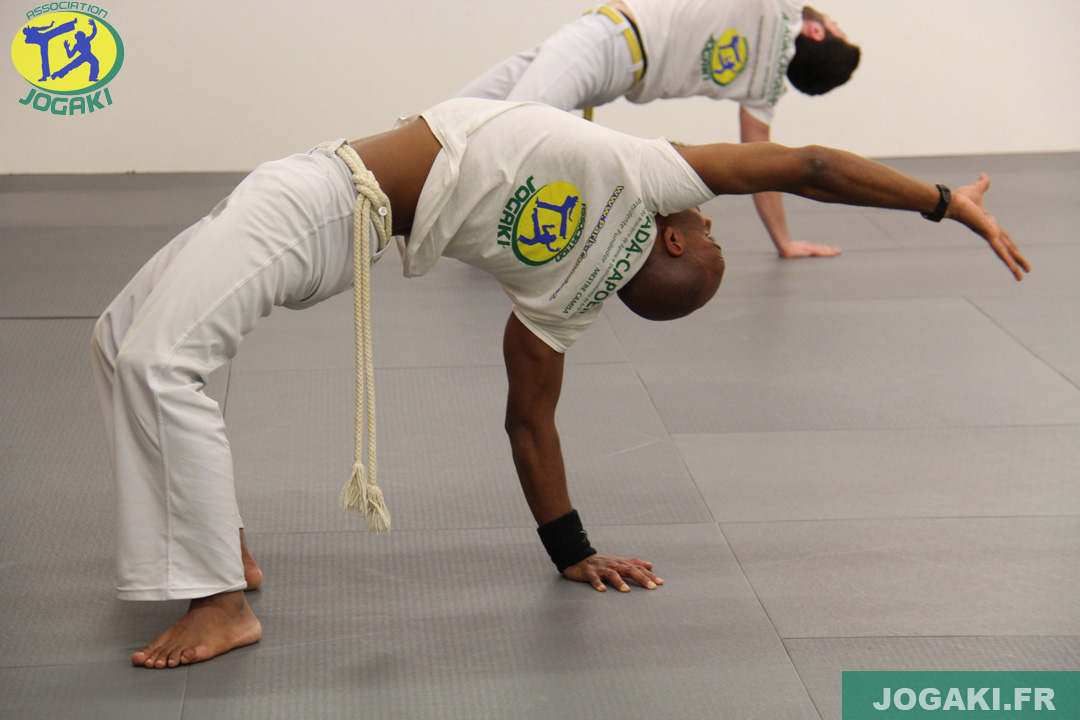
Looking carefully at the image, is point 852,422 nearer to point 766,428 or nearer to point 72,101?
point 766,428

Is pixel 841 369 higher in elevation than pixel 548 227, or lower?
lower

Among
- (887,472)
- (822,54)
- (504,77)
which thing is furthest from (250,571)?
(822,54)

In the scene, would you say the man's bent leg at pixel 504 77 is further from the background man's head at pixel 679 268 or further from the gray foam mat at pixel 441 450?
the background man's head at pixel 679 268

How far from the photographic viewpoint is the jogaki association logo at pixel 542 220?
1.92 metres

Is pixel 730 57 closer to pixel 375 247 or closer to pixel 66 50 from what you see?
pixel 375 247

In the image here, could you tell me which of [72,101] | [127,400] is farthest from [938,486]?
[72,101]

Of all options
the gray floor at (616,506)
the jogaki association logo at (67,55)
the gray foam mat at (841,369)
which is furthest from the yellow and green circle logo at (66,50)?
the gray foam mat at (841,369)

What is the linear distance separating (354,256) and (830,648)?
1.12m

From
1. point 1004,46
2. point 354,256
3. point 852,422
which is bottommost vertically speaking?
point 852,422

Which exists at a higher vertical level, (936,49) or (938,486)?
(936,49)

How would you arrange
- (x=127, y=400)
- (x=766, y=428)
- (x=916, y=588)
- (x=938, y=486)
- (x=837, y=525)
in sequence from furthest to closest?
(x=766, y=428), (x=938, y=486), (x=837, y=525), (x=916, y=588), (x=127, y=400)

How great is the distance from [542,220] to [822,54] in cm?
263

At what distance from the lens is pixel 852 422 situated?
10.3 feet

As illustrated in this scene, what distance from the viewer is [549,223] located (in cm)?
194
